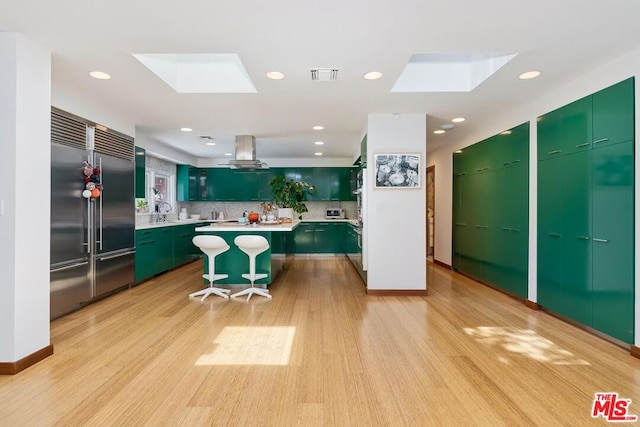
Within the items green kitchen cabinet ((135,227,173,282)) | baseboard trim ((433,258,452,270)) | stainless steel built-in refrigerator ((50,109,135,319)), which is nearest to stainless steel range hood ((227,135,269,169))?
stainless steel built-in refrigerator ((50,109,135,319))

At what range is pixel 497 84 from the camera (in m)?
3.48

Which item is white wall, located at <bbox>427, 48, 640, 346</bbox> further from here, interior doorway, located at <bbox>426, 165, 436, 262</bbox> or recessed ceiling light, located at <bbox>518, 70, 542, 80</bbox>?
interior doorway, located at <bbox>426, 165, 436, 262</bbox>

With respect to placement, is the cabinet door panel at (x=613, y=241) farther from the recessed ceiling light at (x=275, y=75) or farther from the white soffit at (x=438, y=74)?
the recessed ceiling light at (x=275, y=75)

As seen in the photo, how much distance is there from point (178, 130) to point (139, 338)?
359cm

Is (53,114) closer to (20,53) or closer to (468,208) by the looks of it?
(20,53)

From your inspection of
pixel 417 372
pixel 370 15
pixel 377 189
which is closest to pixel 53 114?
pixel 370 15

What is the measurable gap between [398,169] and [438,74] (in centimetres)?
131

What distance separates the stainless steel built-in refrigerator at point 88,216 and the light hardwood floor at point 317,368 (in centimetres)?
41

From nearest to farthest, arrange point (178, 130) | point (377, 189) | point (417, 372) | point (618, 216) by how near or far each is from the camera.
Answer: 1. point (417, 372)
2. point (618, 216)
3. point (377, 189)
4. point (178, 130)

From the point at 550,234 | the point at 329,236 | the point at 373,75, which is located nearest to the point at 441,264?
the point at 329,236

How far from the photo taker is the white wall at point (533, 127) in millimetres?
2719

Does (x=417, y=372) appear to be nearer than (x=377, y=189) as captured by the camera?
Yes

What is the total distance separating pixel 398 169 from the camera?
4555 mm

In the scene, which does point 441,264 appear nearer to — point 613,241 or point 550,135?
point 550,135
